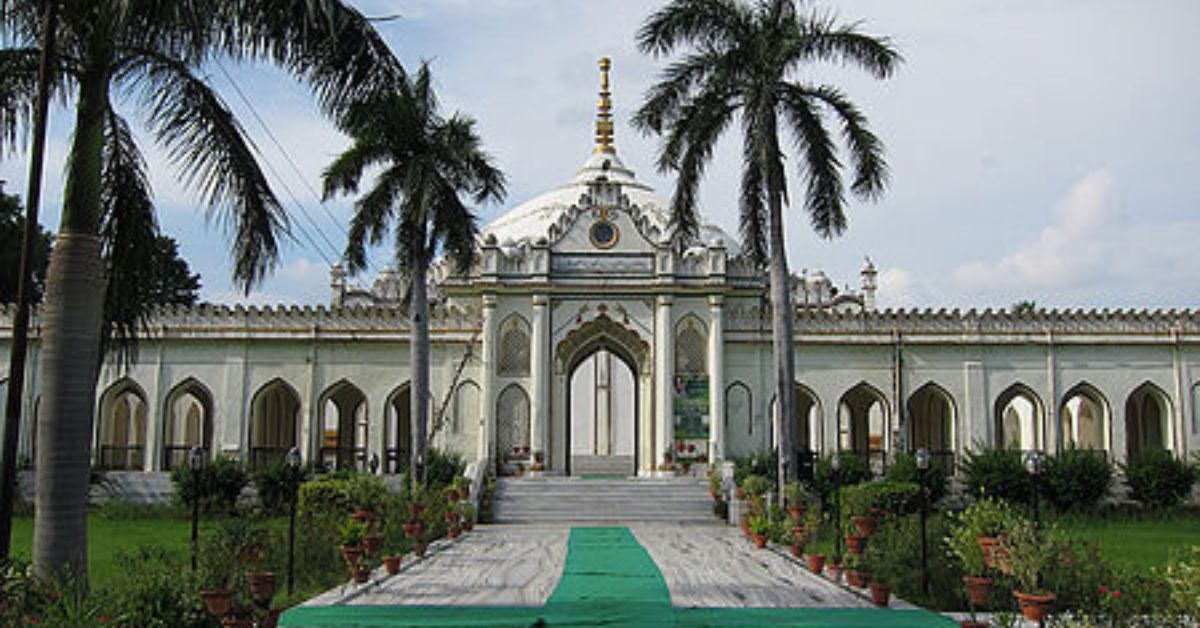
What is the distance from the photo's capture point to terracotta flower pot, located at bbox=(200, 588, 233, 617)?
346 inches

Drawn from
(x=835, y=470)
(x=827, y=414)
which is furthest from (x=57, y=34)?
(x=827, y=414)

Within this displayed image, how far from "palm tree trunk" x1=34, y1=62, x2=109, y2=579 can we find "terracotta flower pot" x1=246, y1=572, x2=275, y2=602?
1390 millimetres

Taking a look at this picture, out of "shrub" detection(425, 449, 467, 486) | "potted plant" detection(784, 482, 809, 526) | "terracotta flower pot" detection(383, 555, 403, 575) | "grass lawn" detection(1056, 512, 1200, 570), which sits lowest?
"grass lawn" detection(1056, 512, 1200, 570)

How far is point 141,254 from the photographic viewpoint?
11219 mm

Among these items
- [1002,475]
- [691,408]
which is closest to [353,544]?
[691,408]

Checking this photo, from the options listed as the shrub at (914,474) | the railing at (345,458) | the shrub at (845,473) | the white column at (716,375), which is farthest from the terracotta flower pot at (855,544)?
the railing at (345,458)

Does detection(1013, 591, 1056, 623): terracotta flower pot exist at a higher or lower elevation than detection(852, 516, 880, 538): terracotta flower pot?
lower

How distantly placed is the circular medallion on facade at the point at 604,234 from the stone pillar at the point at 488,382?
3.05 m

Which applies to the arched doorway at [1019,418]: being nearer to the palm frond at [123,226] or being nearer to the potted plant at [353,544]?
the potted plant at [353,544]

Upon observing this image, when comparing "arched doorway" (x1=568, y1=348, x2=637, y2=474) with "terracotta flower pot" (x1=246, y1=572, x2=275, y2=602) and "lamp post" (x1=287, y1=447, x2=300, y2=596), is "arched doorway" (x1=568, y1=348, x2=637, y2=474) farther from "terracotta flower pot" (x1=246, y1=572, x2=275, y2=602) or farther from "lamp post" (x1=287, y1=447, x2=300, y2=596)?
"terracotta flower pot" (x1=246, y1=572, x2=275, y2=602)

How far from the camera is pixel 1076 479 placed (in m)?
24.1

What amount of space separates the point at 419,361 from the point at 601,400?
51.0 feet

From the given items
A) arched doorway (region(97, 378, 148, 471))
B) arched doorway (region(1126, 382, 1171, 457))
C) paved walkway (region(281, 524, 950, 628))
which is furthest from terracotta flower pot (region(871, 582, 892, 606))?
arched doorway (region(1126, 382, 1171, 457))

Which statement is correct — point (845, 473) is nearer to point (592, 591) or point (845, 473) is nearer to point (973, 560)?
point (592, 591)
